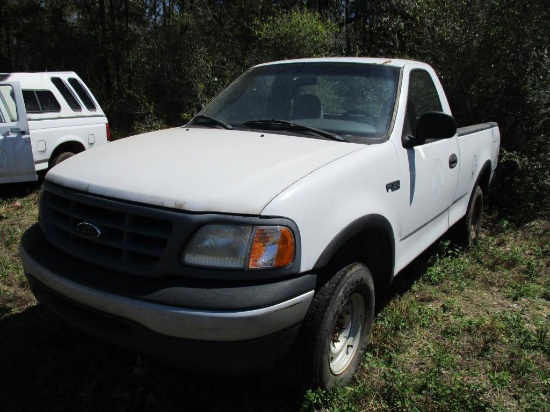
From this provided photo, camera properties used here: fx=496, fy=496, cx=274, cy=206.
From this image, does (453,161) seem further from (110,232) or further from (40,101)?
(40,101)

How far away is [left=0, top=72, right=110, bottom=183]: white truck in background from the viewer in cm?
704

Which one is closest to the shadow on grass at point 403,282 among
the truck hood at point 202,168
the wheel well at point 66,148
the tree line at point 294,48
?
the truck hood at point 202,168

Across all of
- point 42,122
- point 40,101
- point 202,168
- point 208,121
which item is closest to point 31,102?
point 40,101

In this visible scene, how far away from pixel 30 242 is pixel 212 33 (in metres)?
14.6

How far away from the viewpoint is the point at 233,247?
217 cm

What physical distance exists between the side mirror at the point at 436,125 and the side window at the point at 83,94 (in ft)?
22.4

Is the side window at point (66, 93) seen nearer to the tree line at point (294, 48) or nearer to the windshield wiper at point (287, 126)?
the tree line at point (294, 48)

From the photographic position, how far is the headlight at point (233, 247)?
2.16 m

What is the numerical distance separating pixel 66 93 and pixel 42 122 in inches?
32.3

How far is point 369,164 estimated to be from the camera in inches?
111

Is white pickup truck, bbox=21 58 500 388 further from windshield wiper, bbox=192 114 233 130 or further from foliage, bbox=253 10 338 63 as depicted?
foliage, bbox=253 10 338 63

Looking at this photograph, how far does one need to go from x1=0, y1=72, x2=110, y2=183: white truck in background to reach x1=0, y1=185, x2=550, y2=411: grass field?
3.13m

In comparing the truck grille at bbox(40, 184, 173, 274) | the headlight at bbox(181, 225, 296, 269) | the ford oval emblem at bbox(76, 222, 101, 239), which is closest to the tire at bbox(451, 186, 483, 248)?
the headlight at bbox(181, 225, 296, 269)

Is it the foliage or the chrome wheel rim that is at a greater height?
the foliage
